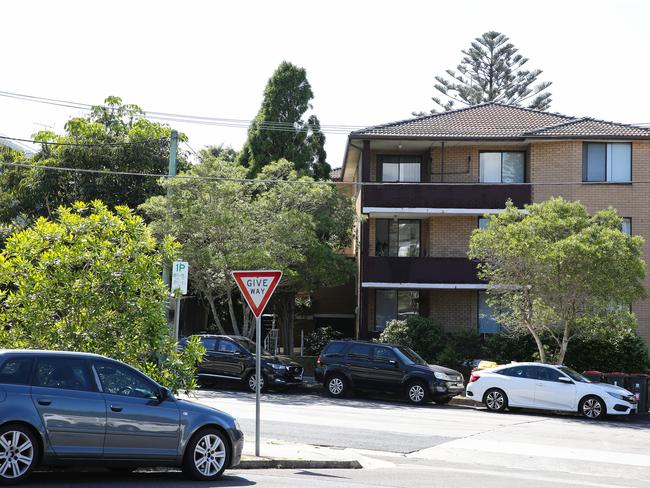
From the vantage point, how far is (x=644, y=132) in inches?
1284

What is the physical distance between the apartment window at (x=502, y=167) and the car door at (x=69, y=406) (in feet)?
85.0

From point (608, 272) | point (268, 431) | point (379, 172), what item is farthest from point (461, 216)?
point (268, 431)

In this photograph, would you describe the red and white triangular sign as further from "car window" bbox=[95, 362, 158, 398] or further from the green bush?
the green bush

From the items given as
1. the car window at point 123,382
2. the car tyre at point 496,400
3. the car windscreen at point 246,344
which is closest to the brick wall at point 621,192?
the car tyre at point 496,400

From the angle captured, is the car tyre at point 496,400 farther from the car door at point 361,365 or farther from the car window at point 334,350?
the car window at point 334,350

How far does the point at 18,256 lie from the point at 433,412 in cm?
1282

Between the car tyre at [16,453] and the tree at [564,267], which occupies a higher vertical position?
the tree at [564,267]

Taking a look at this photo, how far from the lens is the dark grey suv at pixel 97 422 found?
30.7 feet

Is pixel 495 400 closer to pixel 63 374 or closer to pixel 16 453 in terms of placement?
pixel 63 374

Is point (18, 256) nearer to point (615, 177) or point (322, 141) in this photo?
point (615, 177)

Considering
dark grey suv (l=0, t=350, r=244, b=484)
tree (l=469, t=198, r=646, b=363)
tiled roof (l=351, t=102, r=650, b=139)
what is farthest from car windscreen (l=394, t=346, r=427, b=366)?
dark grey suv (l=0, t=350, r=244, b=484)

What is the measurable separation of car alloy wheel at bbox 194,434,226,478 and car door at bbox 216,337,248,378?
15.6 metres

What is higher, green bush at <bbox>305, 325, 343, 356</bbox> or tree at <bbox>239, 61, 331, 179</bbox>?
tree at <bbox>239, 61, 331, 179</bbox>

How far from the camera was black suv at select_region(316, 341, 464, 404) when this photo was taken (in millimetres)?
24625
